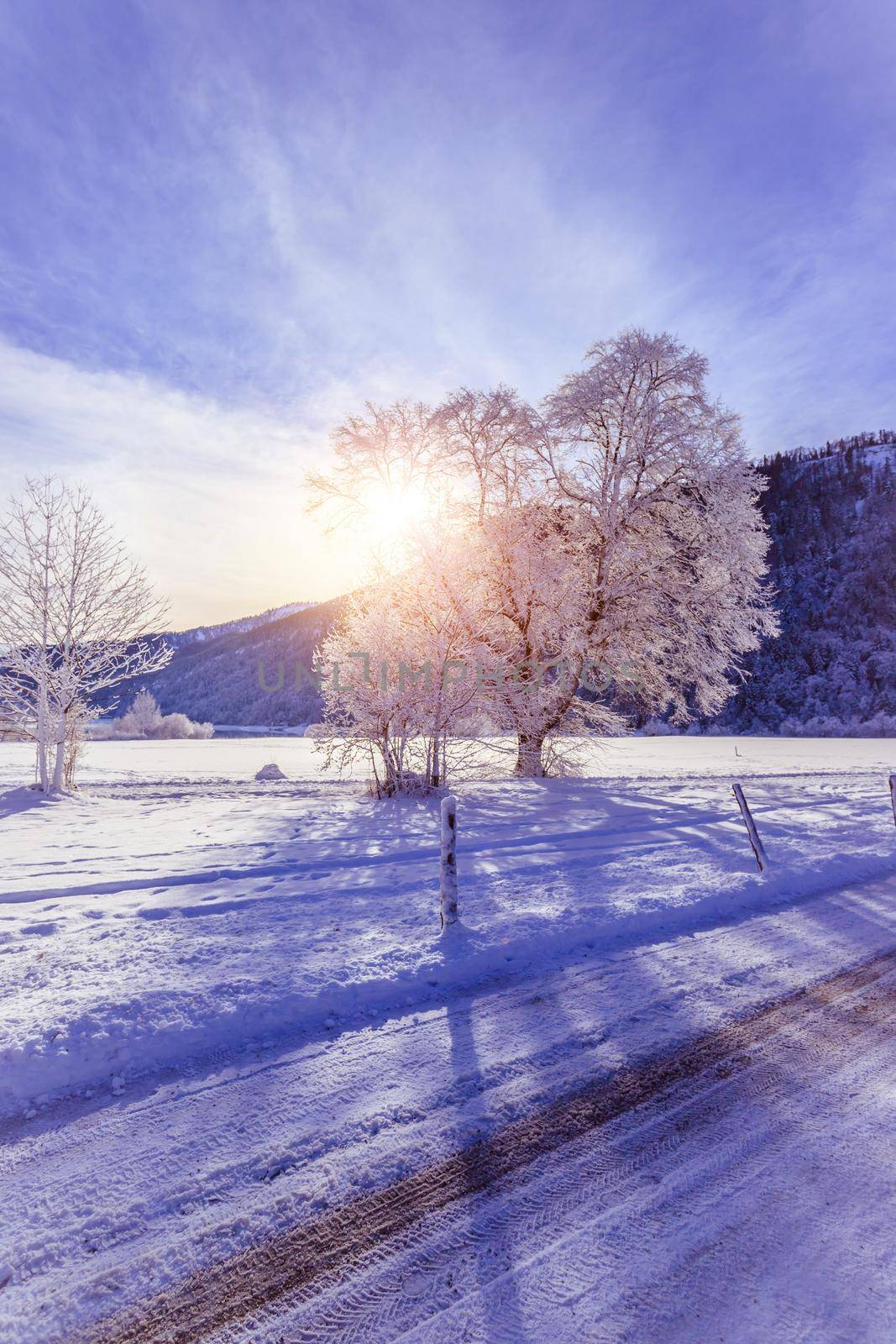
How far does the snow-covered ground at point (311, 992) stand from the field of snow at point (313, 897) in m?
0.03

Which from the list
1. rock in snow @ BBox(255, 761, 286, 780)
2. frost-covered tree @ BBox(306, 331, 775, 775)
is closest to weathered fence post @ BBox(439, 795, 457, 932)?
frost-covered tree @ BBox(306, 331, 775, 775)

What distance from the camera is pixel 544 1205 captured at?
240 centimetres

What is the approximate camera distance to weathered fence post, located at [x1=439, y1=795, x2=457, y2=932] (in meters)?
5.23

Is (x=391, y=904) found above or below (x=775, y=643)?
below

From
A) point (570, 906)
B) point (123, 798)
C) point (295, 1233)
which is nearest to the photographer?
point (295, 1233)

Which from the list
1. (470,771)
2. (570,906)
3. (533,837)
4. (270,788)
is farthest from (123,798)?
(570,906)

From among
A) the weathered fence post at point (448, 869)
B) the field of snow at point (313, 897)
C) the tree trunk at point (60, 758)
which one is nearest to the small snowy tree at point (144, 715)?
the tree trunk at point (60, 758)

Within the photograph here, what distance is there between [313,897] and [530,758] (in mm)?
10766

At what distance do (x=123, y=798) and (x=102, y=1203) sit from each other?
1237 centimetres

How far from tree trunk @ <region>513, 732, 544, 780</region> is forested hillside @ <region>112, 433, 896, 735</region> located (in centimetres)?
2920

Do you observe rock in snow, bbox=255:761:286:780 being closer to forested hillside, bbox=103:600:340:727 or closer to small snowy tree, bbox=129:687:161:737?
small snowy tree, bbox=129:687:161:737

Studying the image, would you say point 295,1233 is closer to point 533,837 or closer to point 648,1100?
point 648,1100

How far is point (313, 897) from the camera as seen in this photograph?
6.10 m

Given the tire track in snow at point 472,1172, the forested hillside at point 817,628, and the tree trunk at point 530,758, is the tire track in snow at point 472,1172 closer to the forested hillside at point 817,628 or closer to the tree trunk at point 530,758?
the tree trunk at point 530,758
